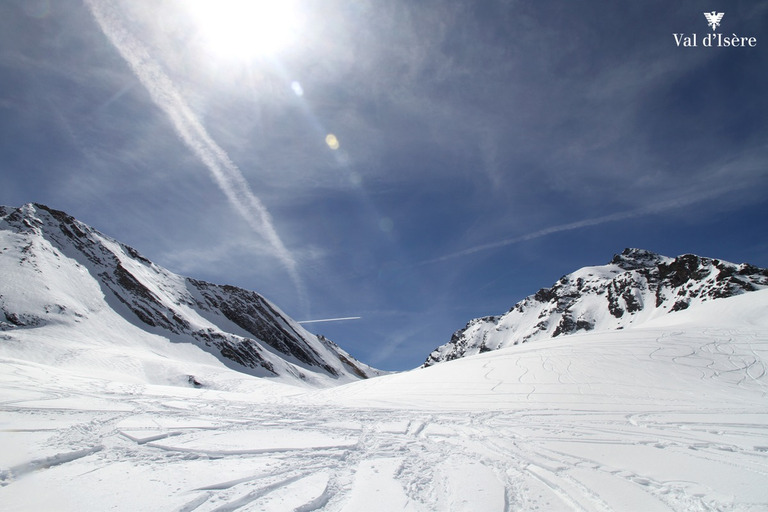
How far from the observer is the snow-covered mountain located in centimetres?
4056

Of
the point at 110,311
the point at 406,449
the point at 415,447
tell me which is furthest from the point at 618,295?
the point at 110,311

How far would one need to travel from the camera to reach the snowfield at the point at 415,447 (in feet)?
17.4

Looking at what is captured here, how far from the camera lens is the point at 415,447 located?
8.25 metres

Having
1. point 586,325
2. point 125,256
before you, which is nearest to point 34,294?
point 125,256

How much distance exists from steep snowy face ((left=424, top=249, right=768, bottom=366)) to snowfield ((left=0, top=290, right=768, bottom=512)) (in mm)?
116240

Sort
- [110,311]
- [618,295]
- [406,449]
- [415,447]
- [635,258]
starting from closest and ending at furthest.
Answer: [406,449]
[415,447]
[110,311]
[618,295]
[635,258]

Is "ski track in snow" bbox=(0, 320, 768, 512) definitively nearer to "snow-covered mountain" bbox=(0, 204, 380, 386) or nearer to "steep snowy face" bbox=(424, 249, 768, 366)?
"snow-covered mountain" bbox=(0, 204, 380, 386)

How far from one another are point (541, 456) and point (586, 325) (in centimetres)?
15326

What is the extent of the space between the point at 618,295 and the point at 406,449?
159m

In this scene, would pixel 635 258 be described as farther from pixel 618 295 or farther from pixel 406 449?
pixel 406 449

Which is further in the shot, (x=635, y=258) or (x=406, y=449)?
(x=635, y=258)

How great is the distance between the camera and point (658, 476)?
6426 millimetres

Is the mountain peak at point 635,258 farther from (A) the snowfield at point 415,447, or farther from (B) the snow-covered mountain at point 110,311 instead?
(A) the snowfield at point 415,447

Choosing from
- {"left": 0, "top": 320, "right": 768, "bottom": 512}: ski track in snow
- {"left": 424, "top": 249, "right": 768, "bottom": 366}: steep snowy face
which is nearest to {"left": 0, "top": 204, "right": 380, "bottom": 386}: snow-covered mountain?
{"left": 0, "top": 320, "right": 768, "bottom": 512}: ski track in snow
